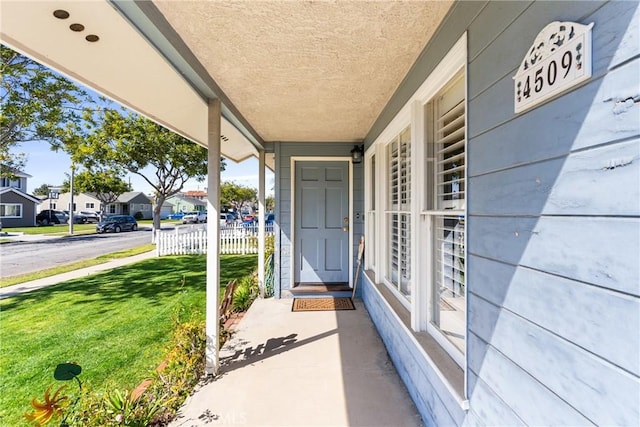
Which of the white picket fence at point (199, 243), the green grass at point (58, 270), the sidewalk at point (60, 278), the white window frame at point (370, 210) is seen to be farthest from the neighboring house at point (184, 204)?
the white window frame at point (370, 210)

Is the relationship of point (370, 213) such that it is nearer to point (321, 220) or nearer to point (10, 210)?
point (321, 220)

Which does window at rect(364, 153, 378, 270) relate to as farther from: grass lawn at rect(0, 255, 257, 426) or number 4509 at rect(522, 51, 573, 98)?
number 4509 at rect(522, 51, 573, 98)

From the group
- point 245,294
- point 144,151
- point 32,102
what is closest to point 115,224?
point 144,151

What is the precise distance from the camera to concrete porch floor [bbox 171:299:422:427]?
2.04 metres

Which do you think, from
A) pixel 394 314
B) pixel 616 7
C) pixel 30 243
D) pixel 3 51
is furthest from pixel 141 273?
pixel 30 243

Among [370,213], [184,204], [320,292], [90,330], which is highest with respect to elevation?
[184,204]

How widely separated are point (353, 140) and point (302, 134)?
0.84 m

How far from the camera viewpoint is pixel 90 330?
144 inches

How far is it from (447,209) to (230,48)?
177 cm

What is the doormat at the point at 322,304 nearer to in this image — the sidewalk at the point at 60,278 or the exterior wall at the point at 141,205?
the sidewalk at the point at 60,278

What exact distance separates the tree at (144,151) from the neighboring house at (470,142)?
899 cm

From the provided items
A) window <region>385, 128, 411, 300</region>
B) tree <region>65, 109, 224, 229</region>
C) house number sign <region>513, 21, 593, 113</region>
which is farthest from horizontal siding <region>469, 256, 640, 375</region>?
tree <region>65, 109, 224, 229</region>

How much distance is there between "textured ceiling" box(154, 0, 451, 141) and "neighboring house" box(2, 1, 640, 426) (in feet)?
0.05

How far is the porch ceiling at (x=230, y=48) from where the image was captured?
5.02 feet
